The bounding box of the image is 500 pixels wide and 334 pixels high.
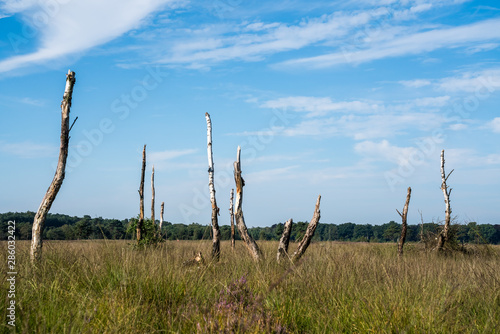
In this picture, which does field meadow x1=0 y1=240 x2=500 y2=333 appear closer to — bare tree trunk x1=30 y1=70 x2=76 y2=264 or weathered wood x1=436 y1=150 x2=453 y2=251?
bare tree trunk x1=30 y1=70 x2=76 y2=264

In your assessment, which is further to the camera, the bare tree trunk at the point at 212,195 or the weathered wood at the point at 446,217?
the weathered wood at the point at 446,217

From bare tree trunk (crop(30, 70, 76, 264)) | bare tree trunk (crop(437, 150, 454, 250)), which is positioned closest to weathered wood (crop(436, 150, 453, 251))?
bare tree trunk (crop(437, 150, 454, 250))

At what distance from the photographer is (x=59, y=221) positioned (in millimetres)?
70188

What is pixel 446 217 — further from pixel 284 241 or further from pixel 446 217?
pixel 284 241

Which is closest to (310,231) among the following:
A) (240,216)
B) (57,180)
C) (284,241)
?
(284,241)

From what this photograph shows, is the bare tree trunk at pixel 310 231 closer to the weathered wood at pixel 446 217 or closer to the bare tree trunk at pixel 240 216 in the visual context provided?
the bare tree trunk at pixel 240 216

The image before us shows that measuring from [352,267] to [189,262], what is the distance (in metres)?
3.61

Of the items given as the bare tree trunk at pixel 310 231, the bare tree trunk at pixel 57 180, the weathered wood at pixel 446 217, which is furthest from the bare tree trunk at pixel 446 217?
the bare tree trunk at pixel 57 180

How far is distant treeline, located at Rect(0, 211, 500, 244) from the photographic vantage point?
10.1m

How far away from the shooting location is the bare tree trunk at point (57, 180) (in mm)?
9156

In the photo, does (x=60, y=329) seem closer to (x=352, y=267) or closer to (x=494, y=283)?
(x=352, y=267)

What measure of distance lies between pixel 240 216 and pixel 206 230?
4060mm

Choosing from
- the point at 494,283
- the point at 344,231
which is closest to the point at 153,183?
the point at 494,283

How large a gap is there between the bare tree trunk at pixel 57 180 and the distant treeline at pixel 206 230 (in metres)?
0.63
